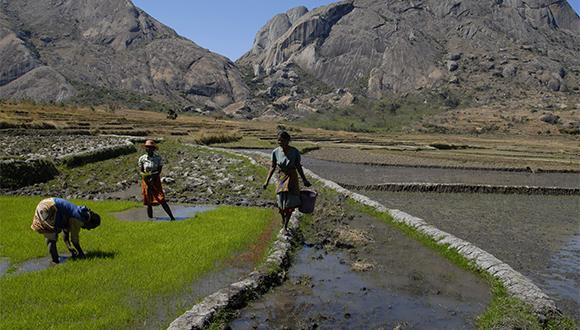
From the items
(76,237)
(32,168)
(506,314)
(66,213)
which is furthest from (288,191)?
(32,168)

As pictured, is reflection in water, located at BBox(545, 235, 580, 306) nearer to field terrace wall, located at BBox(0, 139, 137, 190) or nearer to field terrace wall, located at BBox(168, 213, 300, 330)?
field terrace wall, located at BBox(168, 213, 300, 330)

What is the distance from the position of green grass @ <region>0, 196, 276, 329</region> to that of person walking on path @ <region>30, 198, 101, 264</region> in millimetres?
540

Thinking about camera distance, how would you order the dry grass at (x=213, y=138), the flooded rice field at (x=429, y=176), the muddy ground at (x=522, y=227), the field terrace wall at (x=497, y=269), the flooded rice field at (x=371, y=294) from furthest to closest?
1. the dry grass at (x=213, y=138)
2. the flooded rice field at (x=429, y=176)
3. the muddy ground at (x=522, y=227)
4. the field terrace wall at (x=497, y=269)
5. the flooded rice field at (x=371, y=294)

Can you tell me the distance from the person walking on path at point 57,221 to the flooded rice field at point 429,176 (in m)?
21.7

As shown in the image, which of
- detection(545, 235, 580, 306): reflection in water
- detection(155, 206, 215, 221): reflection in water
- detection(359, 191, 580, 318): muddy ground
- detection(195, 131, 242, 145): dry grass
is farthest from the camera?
detection(195, 131, 242, 145): dry grass

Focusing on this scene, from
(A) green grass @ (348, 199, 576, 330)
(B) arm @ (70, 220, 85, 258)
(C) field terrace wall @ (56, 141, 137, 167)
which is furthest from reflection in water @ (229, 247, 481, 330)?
(C) field terrace wall @ (56, 141, 137, 167)

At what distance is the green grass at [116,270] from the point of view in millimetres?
7969

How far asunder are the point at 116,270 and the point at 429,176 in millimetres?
30167

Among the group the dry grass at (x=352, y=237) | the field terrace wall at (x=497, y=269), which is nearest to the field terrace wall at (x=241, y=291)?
the dry grass at (x=352, y=237)

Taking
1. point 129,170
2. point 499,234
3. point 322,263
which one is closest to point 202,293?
point 322,263

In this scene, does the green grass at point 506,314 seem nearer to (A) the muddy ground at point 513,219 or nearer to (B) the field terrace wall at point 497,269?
(B) the field terrace wall at point 497,269

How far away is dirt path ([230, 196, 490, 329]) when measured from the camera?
8953 mm

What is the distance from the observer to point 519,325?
27.7 feet

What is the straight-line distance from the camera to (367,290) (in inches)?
415
